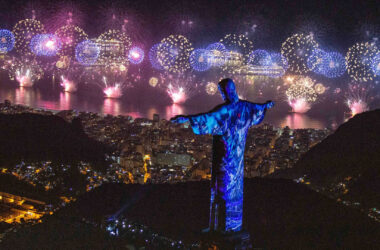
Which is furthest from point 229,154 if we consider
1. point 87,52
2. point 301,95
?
point 87,52

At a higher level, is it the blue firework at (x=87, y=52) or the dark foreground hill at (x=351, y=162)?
the blue firework at (x=87, y=52)

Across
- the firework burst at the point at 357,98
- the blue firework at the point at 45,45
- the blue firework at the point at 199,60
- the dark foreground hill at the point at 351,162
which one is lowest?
the dark foreground hill at the point at 351,162

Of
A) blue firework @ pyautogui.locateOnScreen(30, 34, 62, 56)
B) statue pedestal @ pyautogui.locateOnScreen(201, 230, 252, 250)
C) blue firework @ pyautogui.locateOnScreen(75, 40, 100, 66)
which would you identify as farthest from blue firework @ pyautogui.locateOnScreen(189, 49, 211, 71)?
statue pedestal @ pyautogui.locateOnScreen(201, 230, 252, 250)

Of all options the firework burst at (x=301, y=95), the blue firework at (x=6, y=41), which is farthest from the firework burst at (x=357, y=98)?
the blue firework at (x=6, y=41)

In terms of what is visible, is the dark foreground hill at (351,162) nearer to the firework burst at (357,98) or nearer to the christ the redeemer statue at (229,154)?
the christ the redeemer statue at (229,154)

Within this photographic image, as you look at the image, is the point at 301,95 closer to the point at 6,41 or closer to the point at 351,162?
the point at 351,162

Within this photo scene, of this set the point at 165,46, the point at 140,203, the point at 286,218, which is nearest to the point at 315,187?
the point at 286,218
